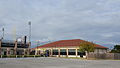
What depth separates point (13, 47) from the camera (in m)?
71.1

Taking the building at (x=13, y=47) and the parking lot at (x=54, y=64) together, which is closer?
the parking lot at (x=54, y=64)

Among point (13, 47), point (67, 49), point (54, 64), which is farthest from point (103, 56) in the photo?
point (13, 47)

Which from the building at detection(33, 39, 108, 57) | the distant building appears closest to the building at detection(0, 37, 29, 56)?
the distant building

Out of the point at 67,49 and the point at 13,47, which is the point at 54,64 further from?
the point at 13,47

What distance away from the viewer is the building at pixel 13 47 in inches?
2682

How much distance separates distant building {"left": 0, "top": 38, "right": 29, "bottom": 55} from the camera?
2682 inches

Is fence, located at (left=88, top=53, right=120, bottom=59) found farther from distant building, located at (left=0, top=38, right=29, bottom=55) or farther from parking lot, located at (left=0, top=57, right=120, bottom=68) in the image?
distant building, located at (left=0, top=38, right=29, bottom=55)

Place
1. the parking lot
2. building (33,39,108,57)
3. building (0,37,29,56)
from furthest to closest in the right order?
building (0,37,29,56)
building (33,39,108,57)
the parking lot

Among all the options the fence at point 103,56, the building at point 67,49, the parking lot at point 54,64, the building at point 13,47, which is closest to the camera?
the parking lot at point 54,64

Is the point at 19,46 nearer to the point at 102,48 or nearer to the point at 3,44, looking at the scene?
the point at 3,44

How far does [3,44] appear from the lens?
68938 mm

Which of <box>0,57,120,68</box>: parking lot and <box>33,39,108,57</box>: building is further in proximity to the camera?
<box>33,39,108,57</box>: building

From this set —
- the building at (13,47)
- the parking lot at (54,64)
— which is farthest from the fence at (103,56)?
the building at (13,47)

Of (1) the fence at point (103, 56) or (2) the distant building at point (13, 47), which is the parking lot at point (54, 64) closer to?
(1) the fence at point (103, 56)
